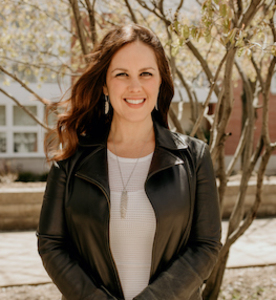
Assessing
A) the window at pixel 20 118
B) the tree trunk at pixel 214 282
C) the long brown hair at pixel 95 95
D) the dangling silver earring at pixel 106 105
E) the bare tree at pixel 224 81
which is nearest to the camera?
the long brown hair at pixel 95 95

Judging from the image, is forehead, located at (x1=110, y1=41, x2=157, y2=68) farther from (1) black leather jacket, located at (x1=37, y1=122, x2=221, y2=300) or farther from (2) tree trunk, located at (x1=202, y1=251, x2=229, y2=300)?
(2) tree trunk, located at (x1=202, y1=251, x2=229, y2=300)

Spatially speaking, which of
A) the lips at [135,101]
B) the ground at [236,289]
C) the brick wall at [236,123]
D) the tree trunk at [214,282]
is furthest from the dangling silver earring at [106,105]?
the brick wall at [236,123]

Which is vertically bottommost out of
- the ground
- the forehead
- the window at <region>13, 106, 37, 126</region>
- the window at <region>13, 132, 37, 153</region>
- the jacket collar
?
the window at <region>13, 132, 37, 153</region>

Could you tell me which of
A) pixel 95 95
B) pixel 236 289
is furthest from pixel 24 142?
pixel 95 95

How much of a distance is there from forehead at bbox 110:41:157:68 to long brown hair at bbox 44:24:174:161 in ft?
0.07

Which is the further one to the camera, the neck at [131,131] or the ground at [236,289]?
the ground at [236,289]

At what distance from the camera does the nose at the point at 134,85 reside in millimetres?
1741

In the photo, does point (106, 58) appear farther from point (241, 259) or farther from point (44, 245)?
point (241, 259)

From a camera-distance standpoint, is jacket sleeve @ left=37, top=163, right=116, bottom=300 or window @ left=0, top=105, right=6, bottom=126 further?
window @ left=0, top=105, right=6, bottom=126

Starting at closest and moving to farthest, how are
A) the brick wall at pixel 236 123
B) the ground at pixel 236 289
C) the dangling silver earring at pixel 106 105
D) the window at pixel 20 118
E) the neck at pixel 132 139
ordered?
the neck at pixel 132 139 → the dangling silver earring at pixel 106 105 → the ground at pixel 236 289 → the window at pixel 20 118 → the brick wall at pixel 236 123

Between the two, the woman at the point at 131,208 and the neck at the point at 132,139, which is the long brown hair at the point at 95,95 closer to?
the woman at the point at 131,208

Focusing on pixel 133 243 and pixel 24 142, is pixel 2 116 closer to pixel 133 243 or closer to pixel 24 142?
pixel 24 142

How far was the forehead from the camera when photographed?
1762mm

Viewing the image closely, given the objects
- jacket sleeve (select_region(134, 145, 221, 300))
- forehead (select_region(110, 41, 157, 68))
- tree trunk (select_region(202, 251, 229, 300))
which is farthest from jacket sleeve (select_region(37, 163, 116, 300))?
tree trunk (select_region(202, 251, 229, 300))
